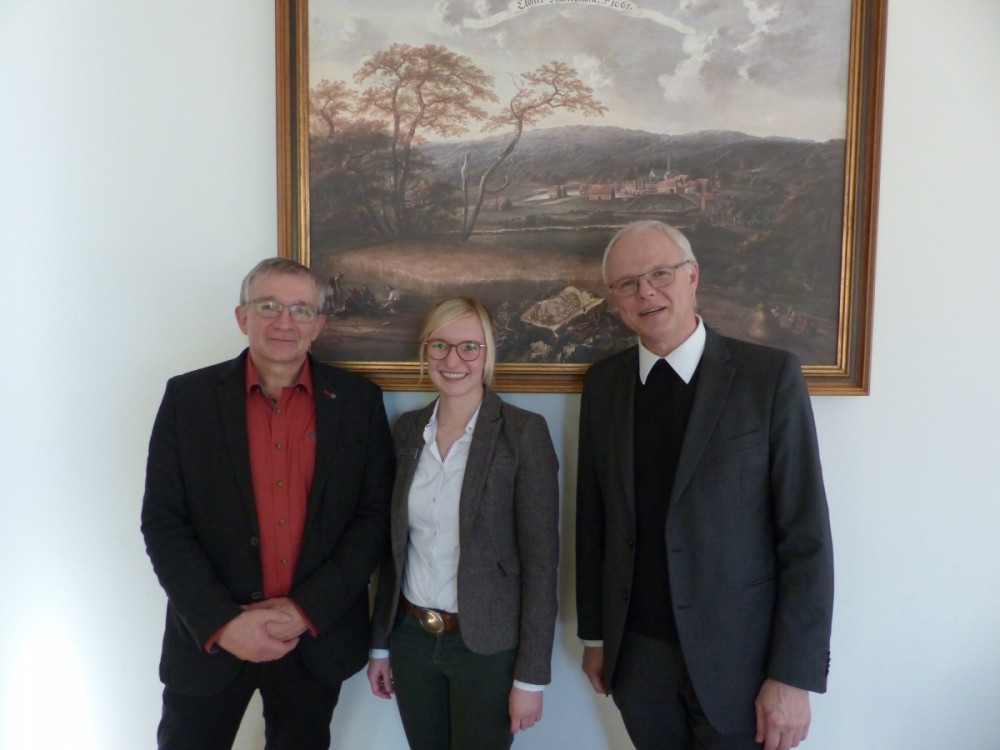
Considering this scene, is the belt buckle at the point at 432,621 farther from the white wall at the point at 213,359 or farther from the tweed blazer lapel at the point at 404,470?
the white wall at the point at 213,359

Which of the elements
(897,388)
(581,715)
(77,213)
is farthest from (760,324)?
(77,213)

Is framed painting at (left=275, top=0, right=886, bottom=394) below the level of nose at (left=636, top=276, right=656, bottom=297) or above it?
above

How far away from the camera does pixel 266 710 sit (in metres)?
1.58

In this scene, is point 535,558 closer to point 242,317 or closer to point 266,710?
point 266,710

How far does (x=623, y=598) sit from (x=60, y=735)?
2.02 metres

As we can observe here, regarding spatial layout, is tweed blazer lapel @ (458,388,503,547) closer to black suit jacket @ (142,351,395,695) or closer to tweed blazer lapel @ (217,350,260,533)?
black suit jacket @ (142,351,395,695)

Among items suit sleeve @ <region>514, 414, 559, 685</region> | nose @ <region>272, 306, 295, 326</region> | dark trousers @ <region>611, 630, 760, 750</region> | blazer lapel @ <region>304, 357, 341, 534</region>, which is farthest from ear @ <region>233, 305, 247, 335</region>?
dark trousers @ <region>611, 630, 760, 750</region>

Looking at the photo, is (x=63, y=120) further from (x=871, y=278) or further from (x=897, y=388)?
(x=897, y=388)

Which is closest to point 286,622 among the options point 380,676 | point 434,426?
point 380,676

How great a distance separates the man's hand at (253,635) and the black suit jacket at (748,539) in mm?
993

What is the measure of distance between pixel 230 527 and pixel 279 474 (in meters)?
0.18

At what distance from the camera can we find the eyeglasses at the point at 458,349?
1.51 m

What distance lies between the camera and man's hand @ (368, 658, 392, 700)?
161 cm

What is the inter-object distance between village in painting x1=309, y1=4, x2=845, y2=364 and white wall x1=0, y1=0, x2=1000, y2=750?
0.21 m
